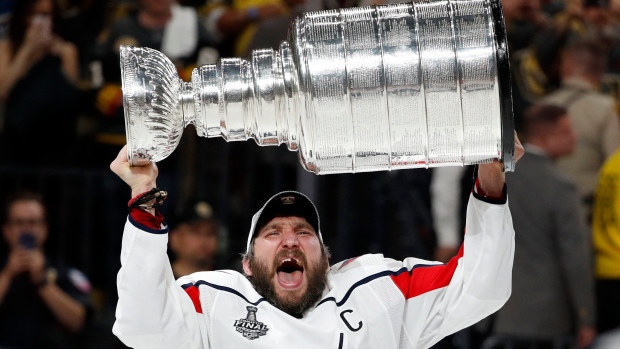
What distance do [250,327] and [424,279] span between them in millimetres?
617

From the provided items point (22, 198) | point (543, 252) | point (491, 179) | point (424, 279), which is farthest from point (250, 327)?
point (22, 198)

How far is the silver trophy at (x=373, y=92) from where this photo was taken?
3199 mm

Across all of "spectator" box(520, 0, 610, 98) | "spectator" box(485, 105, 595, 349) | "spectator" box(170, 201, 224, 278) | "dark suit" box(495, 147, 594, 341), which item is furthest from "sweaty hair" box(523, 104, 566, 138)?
"spectator" box(170, 201, 224, 278)

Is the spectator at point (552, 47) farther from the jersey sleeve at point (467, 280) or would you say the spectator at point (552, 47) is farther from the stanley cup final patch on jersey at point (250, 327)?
the stanley cup final patch on jersey at point (250, 327)

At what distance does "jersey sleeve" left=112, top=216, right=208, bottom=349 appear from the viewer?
347 centimetres

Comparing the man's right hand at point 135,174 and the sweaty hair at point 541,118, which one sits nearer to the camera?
the man's right hand at point 135,174

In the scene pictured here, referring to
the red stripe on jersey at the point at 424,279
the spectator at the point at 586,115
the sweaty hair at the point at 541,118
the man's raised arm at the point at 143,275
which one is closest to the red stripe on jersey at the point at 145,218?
the man's raised arm at the point at 143,275

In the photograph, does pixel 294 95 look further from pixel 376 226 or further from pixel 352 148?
pixel 376 226

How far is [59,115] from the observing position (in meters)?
6.23

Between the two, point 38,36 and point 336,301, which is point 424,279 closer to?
point 336,301

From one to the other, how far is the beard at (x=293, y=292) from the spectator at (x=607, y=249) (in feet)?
8.15

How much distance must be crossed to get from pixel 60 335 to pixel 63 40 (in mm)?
1637

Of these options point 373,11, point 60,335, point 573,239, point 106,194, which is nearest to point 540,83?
point 573,239

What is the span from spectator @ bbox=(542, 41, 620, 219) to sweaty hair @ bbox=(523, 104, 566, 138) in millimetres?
277
